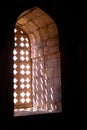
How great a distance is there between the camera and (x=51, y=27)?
6988mm

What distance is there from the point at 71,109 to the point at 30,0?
2.62 metres

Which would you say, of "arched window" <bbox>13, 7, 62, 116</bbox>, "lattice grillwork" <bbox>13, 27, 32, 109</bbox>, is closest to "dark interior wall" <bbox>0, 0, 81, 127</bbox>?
"arched window" <bbox>13, 7, 62, 116</bbox>

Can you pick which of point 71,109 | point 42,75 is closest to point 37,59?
point 42,75

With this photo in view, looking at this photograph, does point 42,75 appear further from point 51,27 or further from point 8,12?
point 8,12

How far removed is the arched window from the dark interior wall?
0.16 metres

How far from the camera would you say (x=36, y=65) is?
25.3 ft

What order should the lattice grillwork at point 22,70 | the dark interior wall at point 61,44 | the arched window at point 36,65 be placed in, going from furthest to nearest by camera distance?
1. the lattice grillwork at point 22,70
2. the arched window at point 36,65
3. the dark interior wall at point 61,44

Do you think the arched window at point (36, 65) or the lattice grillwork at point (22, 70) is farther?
the lattice grillwork at point (22, 70)

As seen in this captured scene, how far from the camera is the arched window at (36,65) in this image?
22.8ft

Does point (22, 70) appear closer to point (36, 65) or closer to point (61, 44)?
point (36, 65)

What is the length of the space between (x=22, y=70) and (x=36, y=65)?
399 millimetres

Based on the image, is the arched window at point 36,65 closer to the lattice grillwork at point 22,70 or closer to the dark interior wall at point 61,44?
the lattice grillwork at point 22,70

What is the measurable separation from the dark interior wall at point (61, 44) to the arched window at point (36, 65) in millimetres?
159

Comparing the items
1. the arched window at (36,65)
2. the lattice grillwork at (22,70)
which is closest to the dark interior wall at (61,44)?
the arched window at (36,65)
